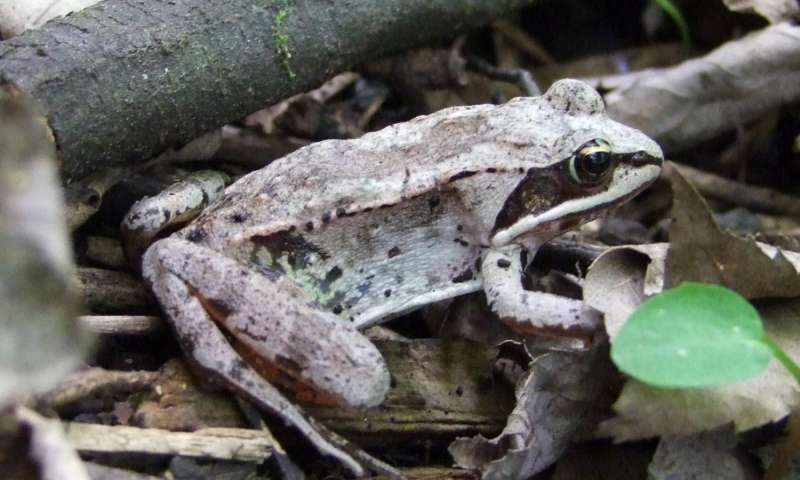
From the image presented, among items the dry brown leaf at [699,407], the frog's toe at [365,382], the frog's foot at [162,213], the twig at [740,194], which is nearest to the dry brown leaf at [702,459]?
the dry brown leaf at [699,407]

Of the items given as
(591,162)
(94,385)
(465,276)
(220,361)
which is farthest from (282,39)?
(94,385)

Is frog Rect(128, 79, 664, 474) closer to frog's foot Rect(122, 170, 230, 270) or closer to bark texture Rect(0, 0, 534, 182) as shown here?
frog's foot Rect(122, 170, 230, 270)

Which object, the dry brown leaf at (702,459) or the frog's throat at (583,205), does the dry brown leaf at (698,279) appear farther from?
the frog's throat at (583,205)

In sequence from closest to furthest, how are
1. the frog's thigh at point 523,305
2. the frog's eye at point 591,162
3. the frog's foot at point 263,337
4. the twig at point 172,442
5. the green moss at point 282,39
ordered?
the twig at point 172,442 → the frog's foot at point 263,337 → the frog's thigh at point 523,305 → the frog's eye at point 591,162 → the green moss at point 282,39

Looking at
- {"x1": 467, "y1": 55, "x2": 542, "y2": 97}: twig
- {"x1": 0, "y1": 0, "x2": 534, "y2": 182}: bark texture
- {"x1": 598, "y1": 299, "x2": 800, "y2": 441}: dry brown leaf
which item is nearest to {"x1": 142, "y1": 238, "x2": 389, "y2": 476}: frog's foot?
{"x1": 0, "y1": 0, "x2": 534, "y2": 182}: bark texture

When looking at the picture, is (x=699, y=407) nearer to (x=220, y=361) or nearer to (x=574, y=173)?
(x=574, y=173)
